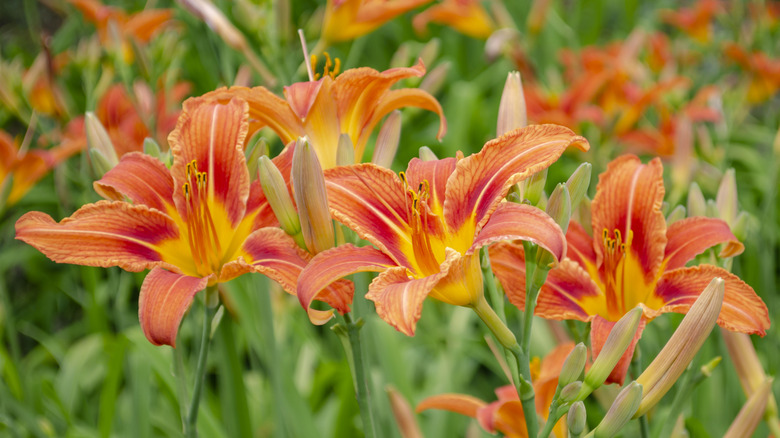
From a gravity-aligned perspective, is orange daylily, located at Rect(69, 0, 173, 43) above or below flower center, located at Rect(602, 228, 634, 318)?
above

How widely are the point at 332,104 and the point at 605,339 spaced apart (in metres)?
0.48

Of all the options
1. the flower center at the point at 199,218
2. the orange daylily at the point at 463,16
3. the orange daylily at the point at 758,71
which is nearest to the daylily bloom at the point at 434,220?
the flower center at the point at 199,218

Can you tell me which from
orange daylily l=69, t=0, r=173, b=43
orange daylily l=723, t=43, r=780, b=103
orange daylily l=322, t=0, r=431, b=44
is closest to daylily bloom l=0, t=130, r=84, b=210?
orange daylily l=69, t=0, r=173, b=43

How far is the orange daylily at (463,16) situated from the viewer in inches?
100

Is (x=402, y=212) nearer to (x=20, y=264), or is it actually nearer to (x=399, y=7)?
(x=399, y=7)

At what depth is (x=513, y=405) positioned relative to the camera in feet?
2.91

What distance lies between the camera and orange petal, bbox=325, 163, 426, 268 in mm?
795

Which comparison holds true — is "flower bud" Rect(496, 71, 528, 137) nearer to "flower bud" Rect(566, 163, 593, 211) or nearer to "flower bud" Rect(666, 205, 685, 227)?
"flower bud" Rect(566, 163, 593, 211)

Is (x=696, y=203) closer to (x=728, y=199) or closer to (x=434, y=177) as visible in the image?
(x=728, y=199)

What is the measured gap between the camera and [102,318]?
240 cm

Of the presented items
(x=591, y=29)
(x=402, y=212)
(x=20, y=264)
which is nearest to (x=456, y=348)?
(x=402, y=212)

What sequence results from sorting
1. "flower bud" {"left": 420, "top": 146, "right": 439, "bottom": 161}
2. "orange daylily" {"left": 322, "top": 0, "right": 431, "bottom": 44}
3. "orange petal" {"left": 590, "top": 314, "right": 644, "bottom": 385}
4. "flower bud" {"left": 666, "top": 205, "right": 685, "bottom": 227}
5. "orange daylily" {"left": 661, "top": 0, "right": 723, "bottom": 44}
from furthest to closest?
"orange daylily" {"left": 661, "top": 0, "right": 723, "bottom": 44} → "orange daylily" {"left": 322, "top": 0, "right": 431, "bottom": 44} → "flower bud" {"left": 666, "top": 205, "right": 685, "bottom": 227} → "flower bud" {"left": 420, "top": 146, "right": 439, "bottom": 161} → "orange petal" {"left": 590, "top": 314, "right": 644, "bottom": 385}

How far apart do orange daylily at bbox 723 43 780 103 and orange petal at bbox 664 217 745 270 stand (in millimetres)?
1980

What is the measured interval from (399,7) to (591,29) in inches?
123
